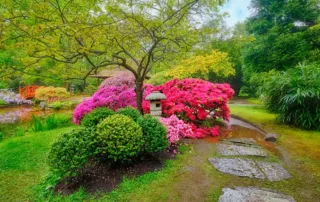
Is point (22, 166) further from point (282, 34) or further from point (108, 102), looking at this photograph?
point (282, 34)

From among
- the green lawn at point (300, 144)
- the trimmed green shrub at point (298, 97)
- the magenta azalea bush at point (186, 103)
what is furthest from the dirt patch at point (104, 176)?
the trimmed green shrub at point (298, 97)

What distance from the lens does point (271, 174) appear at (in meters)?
3.15

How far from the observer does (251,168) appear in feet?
11.0

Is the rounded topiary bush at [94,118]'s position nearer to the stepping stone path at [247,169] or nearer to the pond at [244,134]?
the stepping stone path at [247,169]

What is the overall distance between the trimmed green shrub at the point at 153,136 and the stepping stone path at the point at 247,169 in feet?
3.49

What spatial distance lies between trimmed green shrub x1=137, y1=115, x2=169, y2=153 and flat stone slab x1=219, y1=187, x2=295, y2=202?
1.27 m

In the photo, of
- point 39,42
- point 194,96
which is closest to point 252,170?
point 194,96

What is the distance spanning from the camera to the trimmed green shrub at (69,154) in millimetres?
2705

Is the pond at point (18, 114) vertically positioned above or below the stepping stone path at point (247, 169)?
below

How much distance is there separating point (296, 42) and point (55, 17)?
9.92 metres

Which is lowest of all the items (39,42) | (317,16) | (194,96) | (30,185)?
(30,185)

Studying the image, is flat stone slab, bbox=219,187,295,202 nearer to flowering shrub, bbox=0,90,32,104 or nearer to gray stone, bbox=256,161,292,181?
gray stone, bbox=256,161,292,181

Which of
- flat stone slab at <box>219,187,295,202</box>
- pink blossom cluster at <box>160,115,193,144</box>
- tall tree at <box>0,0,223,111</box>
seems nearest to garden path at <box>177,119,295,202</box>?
flat stone slab at <box>219,187,295,202</box>

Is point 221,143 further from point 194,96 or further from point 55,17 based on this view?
point 55,17
